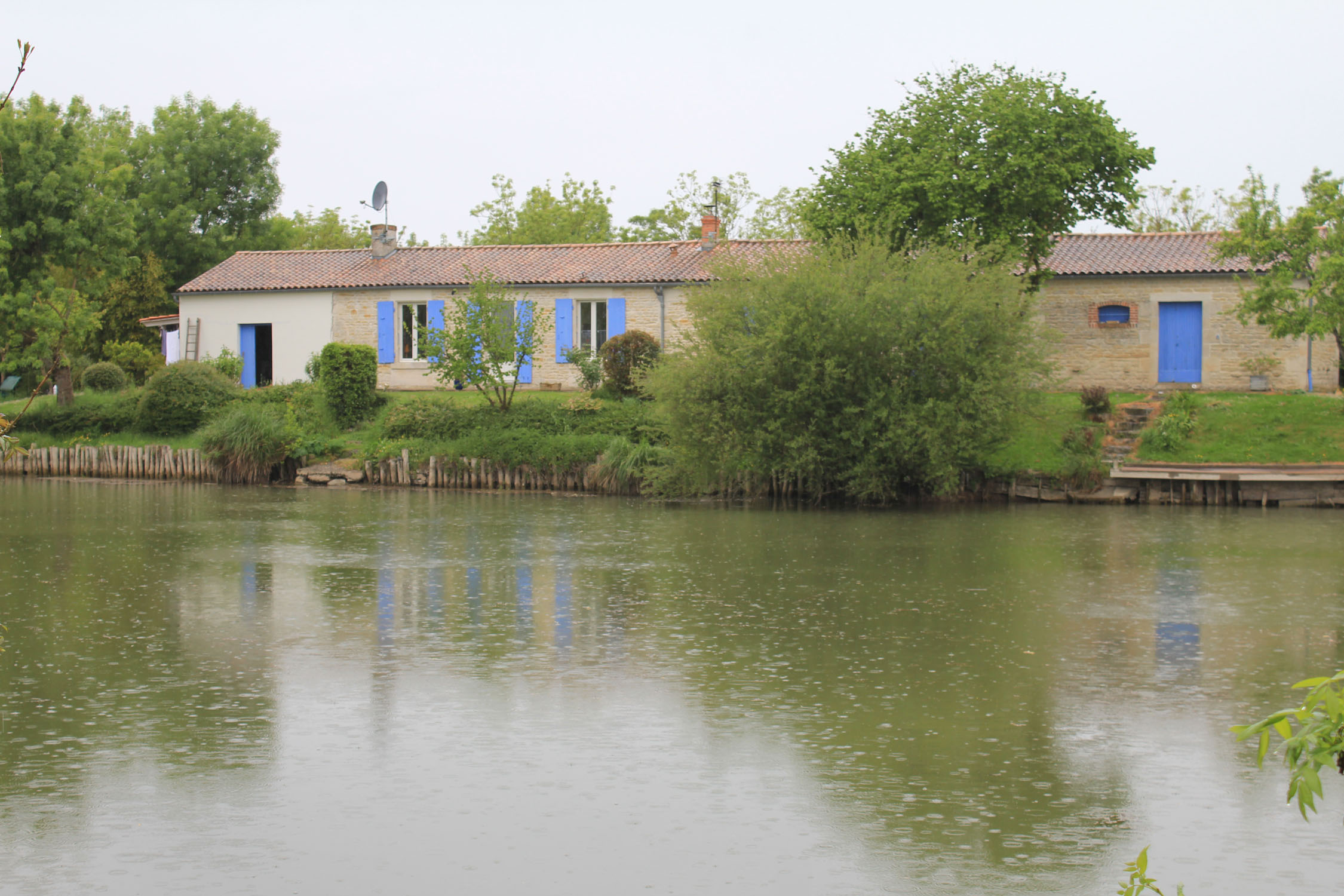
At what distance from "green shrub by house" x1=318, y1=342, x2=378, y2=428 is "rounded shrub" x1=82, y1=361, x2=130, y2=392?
6.95 meters

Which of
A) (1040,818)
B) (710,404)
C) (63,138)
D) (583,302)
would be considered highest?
(63,138)

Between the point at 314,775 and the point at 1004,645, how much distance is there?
5.81 m

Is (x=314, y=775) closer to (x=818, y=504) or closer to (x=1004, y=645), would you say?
(x=1004, y=645)

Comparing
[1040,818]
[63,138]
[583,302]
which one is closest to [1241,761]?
[1040,818]

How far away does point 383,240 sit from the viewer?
33.8 m

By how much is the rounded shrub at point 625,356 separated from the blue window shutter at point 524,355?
1.79m

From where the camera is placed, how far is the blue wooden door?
27938 millimetres

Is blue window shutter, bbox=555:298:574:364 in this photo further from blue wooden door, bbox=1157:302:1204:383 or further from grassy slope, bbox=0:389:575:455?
blue wooden door, bbox=1157:302:1204:383

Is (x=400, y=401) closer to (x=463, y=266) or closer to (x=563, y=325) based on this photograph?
(x=463, y=266)

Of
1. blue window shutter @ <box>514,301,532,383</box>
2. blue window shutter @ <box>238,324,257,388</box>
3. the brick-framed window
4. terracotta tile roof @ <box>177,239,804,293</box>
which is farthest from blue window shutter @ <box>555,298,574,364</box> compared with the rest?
the brick-framed window

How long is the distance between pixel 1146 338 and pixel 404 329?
17348 millimetres

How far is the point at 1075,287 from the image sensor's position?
28.5 m

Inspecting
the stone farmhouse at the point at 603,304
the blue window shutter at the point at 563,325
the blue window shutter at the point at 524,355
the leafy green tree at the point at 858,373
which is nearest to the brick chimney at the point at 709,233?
the stone farmhouse at the point at 603,304

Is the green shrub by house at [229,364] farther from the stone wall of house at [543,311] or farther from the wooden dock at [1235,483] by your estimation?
the wooden dock at [1235,483]
